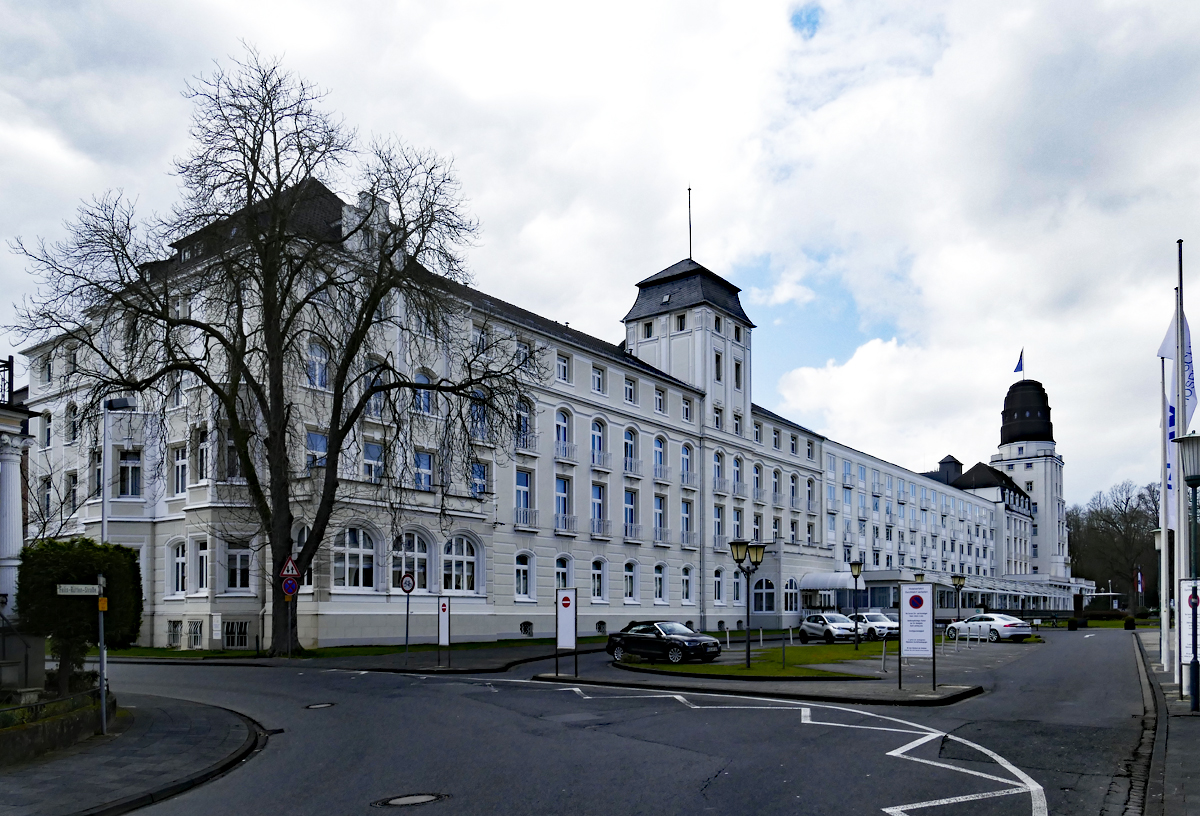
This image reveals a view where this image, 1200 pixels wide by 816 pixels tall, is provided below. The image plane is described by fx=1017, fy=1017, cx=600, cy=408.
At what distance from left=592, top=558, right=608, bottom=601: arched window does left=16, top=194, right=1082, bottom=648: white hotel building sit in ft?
0.34

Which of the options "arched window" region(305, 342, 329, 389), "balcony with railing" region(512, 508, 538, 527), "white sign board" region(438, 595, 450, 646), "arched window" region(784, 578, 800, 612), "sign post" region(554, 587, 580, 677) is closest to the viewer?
"sign post" region(554, 587, 580, 677)

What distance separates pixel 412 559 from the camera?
134 feet

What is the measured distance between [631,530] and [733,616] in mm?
12682

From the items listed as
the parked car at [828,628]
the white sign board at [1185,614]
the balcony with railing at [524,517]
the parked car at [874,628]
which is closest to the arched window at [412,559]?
the balcony with railing at [524,517]

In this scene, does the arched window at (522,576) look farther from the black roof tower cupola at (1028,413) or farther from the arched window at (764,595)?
the black roof tower cupola at (1028,413)

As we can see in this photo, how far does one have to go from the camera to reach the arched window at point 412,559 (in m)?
39.9

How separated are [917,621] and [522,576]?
96.0 feet

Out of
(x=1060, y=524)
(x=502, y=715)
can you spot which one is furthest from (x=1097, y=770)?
(x=1060, y=524)

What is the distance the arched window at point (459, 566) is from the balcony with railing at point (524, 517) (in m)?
3.11

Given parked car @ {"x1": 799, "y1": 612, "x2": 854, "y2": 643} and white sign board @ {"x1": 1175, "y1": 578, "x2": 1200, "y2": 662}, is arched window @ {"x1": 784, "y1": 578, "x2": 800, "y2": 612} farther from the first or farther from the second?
white sign board @ {"x1": 1175, "y1": 578, "x2": 1200, "y2": 662}

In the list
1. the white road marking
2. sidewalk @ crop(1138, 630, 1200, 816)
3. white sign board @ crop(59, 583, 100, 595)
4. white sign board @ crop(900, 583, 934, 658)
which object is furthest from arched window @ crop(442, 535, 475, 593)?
sidewalk @ crop(1138, 630, 1200, 816)

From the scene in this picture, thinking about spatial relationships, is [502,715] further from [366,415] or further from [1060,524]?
[1060,524]

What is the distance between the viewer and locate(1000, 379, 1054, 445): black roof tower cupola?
5084 inches

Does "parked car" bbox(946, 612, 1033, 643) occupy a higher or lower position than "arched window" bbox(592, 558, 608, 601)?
lower
